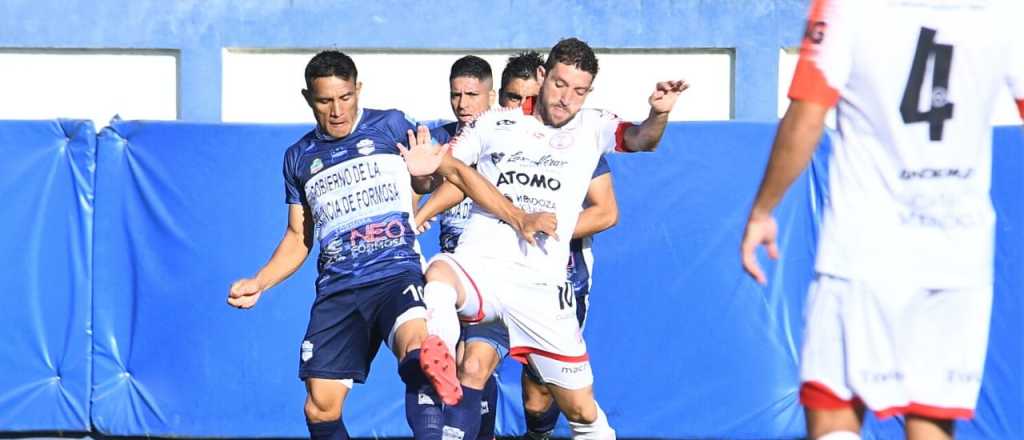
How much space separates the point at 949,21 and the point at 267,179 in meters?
6.77

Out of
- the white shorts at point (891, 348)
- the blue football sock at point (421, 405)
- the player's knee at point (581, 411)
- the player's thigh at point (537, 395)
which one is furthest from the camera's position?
the player's thigh at point (537, 395)

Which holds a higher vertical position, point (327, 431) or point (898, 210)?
point (898, 210)

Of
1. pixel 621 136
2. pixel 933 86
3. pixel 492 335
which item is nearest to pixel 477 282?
pixel 492 335

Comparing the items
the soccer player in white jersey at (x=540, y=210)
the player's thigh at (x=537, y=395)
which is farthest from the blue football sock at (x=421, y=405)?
the player's thigh at (x=537, y=395)

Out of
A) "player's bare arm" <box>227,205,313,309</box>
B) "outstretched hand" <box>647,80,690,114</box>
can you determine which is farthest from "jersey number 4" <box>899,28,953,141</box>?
"player's bare arm" <box>227,205,313,309</box>

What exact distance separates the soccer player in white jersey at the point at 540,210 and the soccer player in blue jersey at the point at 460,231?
193 millimetres

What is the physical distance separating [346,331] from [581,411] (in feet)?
4.01

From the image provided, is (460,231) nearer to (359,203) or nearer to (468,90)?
(468,90)

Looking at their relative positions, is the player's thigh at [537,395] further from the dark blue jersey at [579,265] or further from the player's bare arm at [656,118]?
the player's bare arm at [656,118]

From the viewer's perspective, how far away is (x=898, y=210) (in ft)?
14.3

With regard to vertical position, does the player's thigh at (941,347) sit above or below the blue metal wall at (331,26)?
below

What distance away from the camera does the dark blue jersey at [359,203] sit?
7.37 meters

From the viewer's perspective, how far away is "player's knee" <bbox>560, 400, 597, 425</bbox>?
7672 mm

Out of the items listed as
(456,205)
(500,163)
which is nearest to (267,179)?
(456,205)
